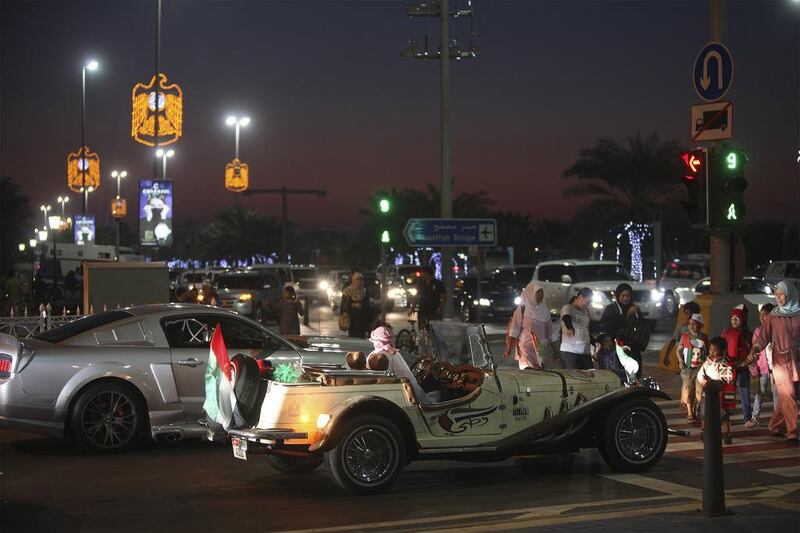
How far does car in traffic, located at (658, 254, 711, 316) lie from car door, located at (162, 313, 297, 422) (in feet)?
74.0

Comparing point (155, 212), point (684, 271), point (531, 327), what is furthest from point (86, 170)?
point (531, 327)

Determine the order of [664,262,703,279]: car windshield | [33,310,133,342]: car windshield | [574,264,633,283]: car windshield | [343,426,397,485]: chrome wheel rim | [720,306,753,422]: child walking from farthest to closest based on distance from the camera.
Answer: [664,262,703,279]: car windshield, [574,264,633,283]: car windshield, [720,306,753,422]: child walking, [33,310,133,342]: car windshield, [343,426,397,485]: chrome wheel rim

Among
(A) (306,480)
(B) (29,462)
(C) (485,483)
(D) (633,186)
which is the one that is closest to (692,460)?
(C) (485,483)

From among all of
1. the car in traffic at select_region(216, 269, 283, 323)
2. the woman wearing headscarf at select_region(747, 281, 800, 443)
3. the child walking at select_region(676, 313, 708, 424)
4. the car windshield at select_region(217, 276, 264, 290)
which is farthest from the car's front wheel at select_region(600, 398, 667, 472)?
the car windshield at select_region(217, 276, 264, 290)

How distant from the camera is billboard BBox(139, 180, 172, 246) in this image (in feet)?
95.8

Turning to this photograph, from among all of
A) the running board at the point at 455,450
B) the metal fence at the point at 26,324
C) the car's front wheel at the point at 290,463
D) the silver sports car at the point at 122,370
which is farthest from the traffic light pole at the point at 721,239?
the metal fence at the point at 26,324

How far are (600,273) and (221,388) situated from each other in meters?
22.8

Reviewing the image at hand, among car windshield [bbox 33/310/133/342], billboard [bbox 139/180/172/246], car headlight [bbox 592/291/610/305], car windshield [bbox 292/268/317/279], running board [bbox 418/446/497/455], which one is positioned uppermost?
billboard [bbox 139/180/172/246]

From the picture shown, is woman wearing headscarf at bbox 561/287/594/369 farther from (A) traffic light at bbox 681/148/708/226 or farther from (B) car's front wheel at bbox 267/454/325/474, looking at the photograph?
(B) car's front wheel at bbox 267/454/325/474

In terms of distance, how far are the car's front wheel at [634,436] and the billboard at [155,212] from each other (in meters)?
21.1

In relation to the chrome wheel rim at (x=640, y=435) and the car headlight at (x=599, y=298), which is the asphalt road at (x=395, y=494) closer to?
the chrome wheel rim at (x=640, y=435)

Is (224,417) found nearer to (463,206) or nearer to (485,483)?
(485,483)

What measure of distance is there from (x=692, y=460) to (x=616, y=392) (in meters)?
1.55

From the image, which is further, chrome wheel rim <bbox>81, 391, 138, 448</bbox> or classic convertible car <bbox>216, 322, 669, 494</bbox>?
chrome wheel rim <bbox>81, 391, 138, 448</bbox>
